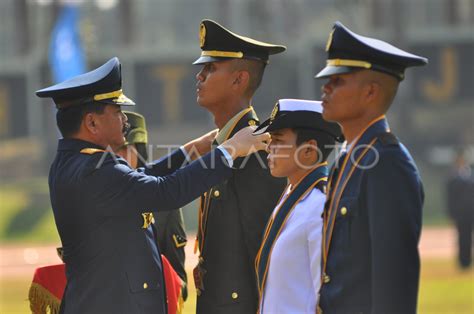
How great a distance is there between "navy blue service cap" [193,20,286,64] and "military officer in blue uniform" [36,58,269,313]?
0.51 meters

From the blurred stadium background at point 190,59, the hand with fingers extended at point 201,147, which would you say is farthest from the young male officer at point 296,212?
the blurred stadium background at point 190,59

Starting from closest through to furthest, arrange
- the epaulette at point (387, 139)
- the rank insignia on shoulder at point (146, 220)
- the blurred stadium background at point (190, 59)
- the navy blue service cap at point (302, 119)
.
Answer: the epaulette at point (387, 139) < the navy blue service cap at point (302, 119) < the rank insignia on shoulder at point (146, 220) < the blurred stadium background at point (190, 59)

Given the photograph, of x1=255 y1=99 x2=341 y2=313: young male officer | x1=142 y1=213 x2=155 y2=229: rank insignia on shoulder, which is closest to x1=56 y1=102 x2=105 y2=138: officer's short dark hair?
x1=142 y1=213 x2=155 y2=229: rank insignia on shoulder

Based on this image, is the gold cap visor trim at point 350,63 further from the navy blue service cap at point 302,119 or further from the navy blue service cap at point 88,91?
the navy blue service cap at point 88,91

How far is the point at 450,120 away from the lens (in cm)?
3125

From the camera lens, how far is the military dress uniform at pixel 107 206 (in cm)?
442

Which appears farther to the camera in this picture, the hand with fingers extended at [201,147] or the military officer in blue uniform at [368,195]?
the hand with fingers extended at [201,147]

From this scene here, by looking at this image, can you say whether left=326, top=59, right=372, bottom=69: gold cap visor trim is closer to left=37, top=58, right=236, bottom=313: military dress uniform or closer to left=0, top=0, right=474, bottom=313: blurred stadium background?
left=37, top=58, right=236, bottom=313: military dress uniform

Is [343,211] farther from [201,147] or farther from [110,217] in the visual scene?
[201,147]

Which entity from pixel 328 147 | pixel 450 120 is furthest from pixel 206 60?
pixel 450 120

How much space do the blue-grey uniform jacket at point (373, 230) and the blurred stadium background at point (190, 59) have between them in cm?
2353

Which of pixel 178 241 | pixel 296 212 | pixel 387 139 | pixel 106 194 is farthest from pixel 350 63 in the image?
pixel 178 241

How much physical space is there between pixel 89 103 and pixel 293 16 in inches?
1125

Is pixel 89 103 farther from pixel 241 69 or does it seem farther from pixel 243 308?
pixel 243 308
